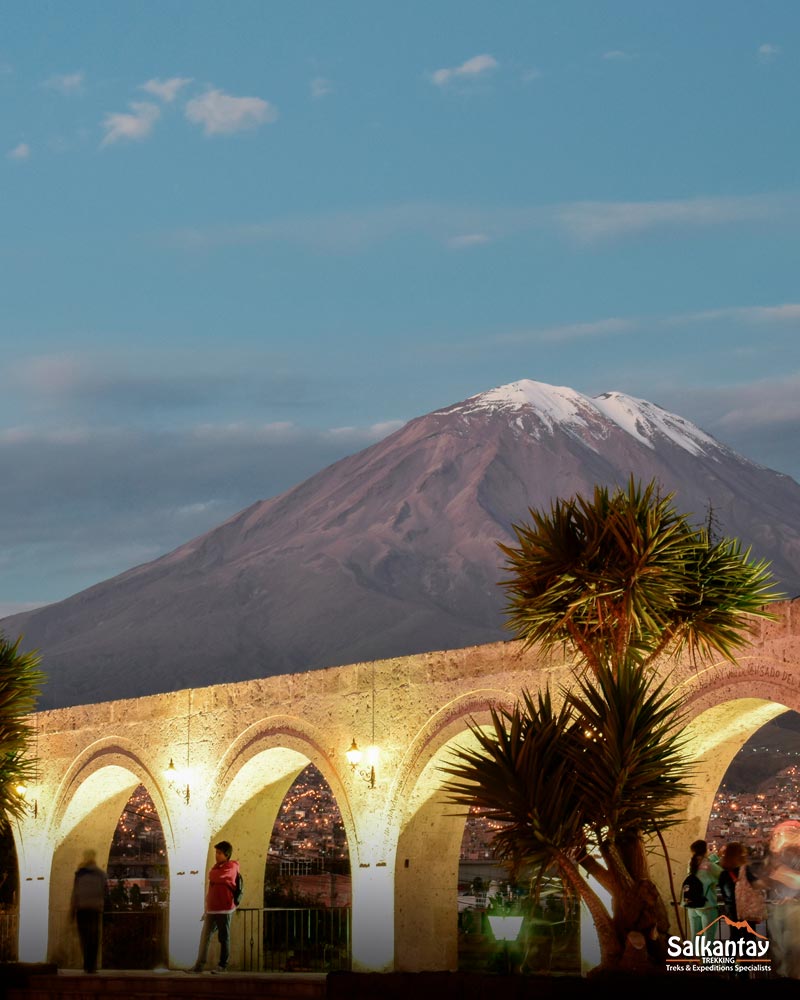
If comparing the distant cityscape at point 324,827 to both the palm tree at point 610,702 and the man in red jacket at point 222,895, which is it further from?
the palm tree at point 610,702

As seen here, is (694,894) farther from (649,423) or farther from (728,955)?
(649,423)

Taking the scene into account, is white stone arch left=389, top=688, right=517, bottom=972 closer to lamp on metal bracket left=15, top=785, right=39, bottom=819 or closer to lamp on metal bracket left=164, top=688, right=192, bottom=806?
lamp on metal bracket left=164, top=688, right=192, bottom=806

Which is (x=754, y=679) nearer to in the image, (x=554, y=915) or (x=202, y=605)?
(x=554, y=915)

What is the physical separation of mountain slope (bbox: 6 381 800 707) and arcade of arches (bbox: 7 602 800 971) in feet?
215

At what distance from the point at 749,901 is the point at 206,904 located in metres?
6.92

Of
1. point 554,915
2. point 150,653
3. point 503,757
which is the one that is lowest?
point 554,915

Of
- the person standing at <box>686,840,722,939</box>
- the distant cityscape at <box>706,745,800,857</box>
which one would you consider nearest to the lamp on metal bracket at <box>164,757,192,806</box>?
the person standing at <box>686,840,722,939</box>

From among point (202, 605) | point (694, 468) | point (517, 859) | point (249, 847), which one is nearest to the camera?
point (517, 859)

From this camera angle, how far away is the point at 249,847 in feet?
61.4

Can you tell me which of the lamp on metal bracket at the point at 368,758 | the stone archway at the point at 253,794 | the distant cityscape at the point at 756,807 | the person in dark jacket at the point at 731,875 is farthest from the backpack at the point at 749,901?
the distant cityscape at the point at 756,807

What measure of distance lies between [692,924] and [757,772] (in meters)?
32.6

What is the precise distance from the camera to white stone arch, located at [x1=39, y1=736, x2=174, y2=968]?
20.8 meters

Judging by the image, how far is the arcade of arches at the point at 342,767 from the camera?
13.0 meters

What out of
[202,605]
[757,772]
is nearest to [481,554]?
[202,605]
